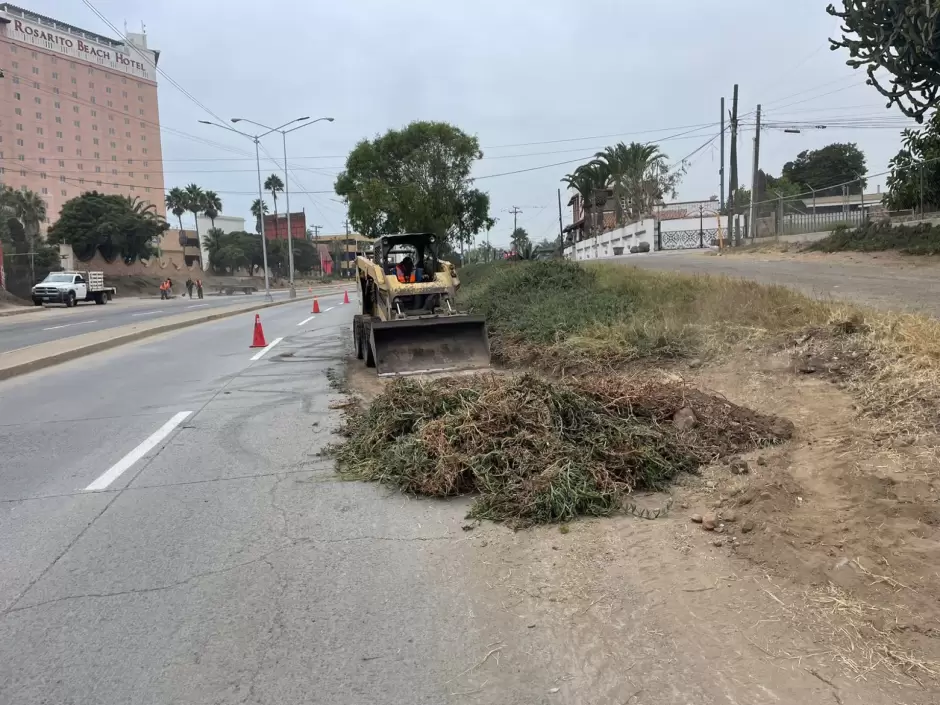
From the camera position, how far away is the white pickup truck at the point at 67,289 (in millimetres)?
43750

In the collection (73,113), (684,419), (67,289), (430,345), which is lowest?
(684,419)

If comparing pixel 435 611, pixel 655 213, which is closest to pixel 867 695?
pixel 435 611

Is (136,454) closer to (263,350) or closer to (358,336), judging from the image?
(358,336)

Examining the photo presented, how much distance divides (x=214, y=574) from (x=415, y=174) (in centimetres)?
3600

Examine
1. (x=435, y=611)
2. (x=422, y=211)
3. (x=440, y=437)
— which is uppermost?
(x=422, y=211)

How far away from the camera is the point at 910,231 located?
23.9m

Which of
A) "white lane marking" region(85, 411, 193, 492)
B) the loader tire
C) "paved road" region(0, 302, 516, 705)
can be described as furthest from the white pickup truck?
"white lane marking" region(85, 411, 193, 492)

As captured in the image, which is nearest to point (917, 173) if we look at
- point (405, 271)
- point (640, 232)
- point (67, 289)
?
point (405, 271)

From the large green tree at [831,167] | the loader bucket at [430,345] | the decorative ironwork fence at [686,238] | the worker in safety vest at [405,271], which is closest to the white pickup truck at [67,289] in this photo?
the worker in safety vest at [405,271]

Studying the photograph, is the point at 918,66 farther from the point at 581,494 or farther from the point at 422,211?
the point at 422,211

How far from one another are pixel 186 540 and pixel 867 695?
4077mm

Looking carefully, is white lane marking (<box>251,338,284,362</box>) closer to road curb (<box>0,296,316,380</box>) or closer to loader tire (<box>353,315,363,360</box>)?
loader tire (<box>353,315,363,360</box>)

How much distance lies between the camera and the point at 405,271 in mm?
14000

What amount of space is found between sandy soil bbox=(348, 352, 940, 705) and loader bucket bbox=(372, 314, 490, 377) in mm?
6422
